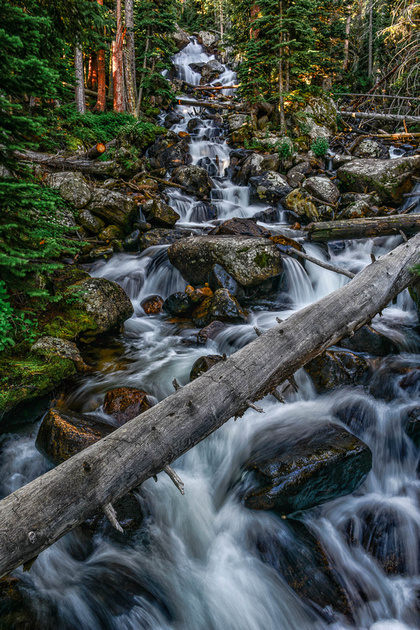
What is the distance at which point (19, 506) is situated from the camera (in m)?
1.93

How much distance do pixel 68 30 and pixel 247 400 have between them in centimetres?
605

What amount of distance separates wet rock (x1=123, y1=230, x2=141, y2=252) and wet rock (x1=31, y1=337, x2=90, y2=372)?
4.75 metres

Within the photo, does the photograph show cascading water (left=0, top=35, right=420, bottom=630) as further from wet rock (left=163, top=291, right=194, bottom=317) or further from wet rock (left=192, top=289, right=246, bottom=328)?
wet rock (left=163, top=291, right=194, bottom=317)

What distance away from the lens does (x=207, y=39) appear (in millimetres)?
35625

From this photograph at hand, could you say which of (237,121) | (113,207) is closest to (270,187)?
(113,207)

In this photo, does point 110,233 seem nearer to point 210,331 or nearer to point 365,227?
point 210,331

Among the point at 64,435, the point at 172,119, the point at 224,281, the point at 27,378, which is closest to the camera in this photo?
the point at 64,435

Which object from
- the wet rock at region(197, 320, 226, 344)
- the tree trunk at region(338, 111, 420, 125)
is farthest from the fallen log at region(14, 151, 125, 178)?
the tree trunk at region(338, 111, 420, 125)

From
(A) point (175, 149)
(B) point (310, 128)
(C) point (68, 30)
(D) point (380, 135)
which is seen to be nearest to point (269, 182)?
(A) point (175, 149)

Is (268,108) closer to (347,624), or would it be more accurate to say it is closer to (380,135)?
(380,135)

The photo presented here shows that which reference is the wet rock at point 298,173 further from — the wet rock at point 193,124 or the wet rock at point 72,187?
the wet rock at point 72,187

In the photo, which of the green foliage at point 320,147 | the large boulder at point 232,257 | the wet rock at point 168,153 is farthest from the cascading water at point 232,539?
the green foliage at point 320,147

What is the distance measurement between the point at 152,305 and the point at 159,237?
271 centimetres

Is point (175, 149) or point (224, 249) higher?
point (175, 149)
